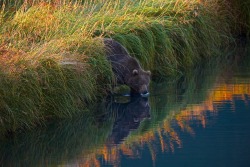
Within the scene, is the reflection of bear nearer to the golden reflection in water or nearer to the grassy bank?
→ the golden reflection in water

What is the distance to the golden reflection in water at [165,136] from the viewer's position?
9734 mm

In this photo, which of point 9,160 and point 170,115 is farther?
point 170,115

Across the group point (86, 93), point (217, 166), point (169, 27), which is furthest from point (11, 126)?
point (169, 27)

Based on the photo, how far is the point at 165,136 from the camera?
10.8 m

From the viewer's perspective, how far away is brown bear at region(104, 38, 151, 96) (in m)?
14.3

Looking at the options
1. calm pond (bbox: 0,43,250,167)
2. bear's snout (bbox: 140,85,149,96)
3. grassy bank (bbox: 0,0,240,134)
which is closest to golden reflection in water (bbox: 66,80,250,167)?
calm pond (bbox: 0,43,250,167)

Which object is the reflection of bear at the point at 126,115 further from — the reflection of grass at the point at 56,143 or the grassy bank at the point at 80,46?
the grassy bank at the point at 80,46

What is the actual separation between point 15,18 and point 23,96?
12.8 ft

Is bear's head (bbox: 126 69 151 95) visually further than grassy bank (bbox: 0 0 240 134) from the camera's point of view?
Yes

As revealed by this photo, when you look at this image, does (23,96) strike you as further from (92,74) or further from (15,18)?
(15,18)

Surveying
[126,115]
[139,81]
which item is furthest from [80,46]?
[126,115]

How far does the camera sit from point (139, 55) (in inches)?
617

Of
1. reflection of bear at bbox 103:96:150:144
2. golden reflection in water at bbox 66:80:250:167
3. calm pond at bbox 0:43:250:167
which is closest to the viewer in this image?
calm pond at bbox 0:43:250:167

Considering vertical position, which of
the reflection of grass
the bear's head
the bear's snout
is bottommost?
the reflection of grass
